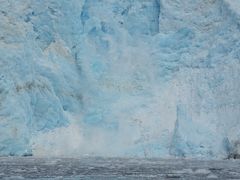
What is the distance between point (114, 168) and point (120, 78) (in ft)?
9.26

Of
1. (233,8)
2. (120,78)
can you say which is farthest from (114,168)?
(233,8)

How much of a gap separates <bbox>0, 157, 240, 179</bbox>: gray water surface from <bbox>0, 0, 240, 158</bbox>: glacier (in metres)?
0.45

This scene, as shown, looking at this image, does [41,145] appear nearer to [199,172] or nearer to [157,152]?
[157,152]

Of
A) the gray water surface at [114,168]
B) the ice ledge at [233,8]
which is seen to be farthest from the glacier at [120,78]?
the gray water surface at [114,168]

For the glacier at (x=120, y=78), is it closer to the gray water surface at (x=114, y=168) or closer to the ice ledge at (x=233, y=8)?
the ice ledge at (x=233, y=8)

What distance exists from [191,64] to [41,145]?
10.2ft

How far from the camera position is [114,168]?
7.86m

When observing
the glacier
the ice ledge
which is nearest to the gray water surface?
the glacier

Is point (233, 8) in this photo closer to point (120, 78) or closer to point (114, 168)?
point (120, 78)

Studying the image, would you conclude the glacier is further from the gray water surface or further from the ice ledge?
the gray water surface

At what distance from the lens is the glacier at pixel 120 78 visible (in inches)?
364

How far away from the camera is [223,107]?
1002 centimetres

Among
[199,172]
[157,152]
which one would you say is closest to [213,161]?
[157,152]

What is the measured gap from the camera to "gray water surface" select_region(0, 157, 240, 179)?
22.6 feet
